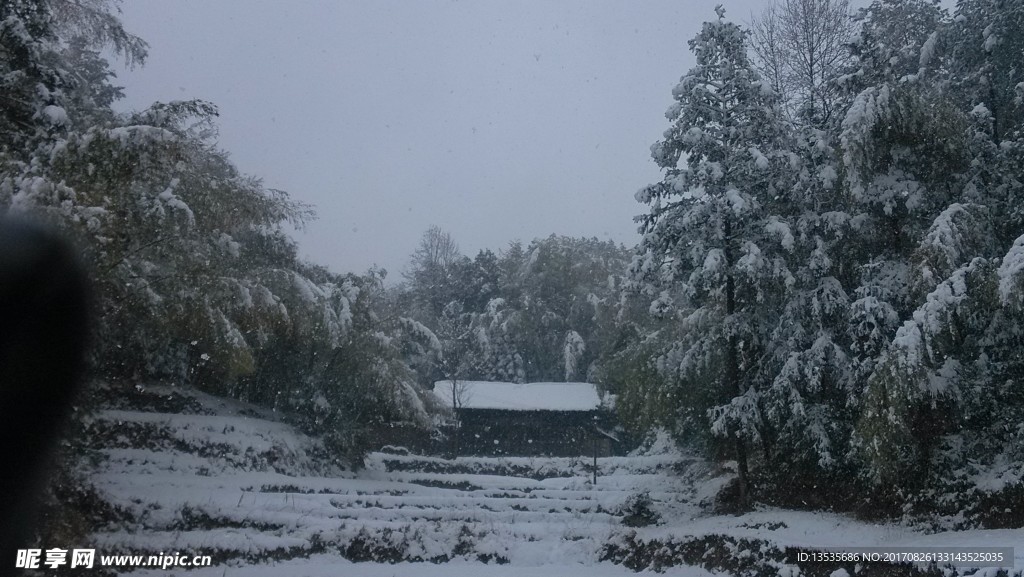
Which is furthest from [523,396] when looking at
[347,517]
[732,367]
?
[347,517]

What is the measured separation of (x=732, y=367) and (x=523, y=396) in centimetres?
2854

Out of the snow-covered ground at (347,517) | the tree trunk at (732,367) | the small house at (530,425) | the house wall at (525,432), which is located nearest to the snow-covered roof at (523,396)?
the small house at (530,425)

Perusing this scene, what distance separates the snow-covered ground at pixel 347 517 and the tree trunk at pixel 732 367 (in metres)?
0.87

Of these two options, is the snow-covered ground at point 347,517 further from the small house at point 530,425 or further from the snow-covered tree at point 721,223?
the small house at point 530,425

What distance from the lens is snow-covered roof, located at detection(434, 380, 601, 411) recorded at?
149ft

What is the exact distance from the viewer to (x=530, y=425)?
45875mm

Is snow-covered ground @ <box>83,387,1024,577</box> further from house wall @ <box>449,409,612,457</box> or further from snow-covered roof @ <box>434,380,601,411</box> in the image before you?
house wall @ <box>449,409,612,457</box>

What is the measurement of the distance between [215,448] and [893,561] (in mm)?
17615

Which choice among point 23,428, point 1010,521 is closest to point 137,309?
point 23,428

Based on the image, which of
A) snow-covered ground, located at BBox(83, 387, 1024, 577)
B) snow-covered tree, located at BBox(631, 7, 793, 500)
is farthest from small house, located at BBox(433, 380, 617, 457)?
snow-covered tree, located at BBox(631, 7, 793, 500)

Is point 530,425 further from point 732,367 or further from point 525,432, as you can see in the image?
point 732,367

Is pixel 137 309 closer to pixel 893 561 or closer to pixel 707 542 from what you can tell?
pixel 707 542

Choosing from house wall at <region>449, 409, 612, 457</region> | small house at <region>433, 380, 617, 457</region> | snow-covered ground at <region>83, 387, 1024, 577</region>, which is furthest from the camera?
house wall at <region>449, 409, 612, 457</region>

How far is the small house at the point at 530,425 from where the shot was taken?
45.2 m
